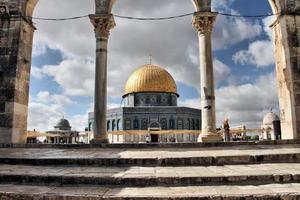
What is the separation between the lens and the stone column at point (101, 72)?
9.51m

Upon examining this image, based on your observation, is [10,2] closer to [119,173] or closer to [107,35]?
[107,35]

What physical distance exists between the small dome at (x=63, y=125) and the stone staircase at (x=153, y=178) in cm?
5093

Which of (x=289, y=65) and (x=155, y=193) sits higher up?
(x=289, y=65)

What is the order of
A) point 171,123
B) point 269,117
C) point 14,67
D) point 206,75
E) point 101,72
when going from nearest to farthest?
1. point 206,75
2. point 14,67
3. point 101,72
4. point 171,123
5. point 269,117

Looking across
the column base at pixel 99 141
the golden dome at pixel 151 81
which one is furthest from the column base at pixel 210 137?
the golden dome at pixel 151 81

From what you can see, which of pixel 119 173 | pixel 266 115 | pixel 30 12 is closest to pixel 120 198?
pixel 119 173

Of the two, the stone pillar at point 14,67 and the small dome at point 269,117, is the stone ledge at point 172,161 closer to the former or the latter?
the stone pillar at point 14,67

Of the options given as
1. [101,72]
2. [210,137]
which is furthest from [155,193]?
[101,72]

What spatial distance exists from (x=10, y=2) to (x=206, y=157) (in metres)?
9.16

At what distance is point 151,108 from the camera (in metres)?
37.6

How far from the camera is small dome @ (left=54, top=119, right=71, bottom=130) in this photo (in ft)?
178

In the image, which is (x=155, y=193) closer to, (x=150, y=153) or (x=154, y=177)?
(x=154, y=177)

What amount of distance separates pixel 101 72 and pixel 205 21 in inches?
160

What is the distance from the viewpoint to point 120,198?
3338 millimetres
